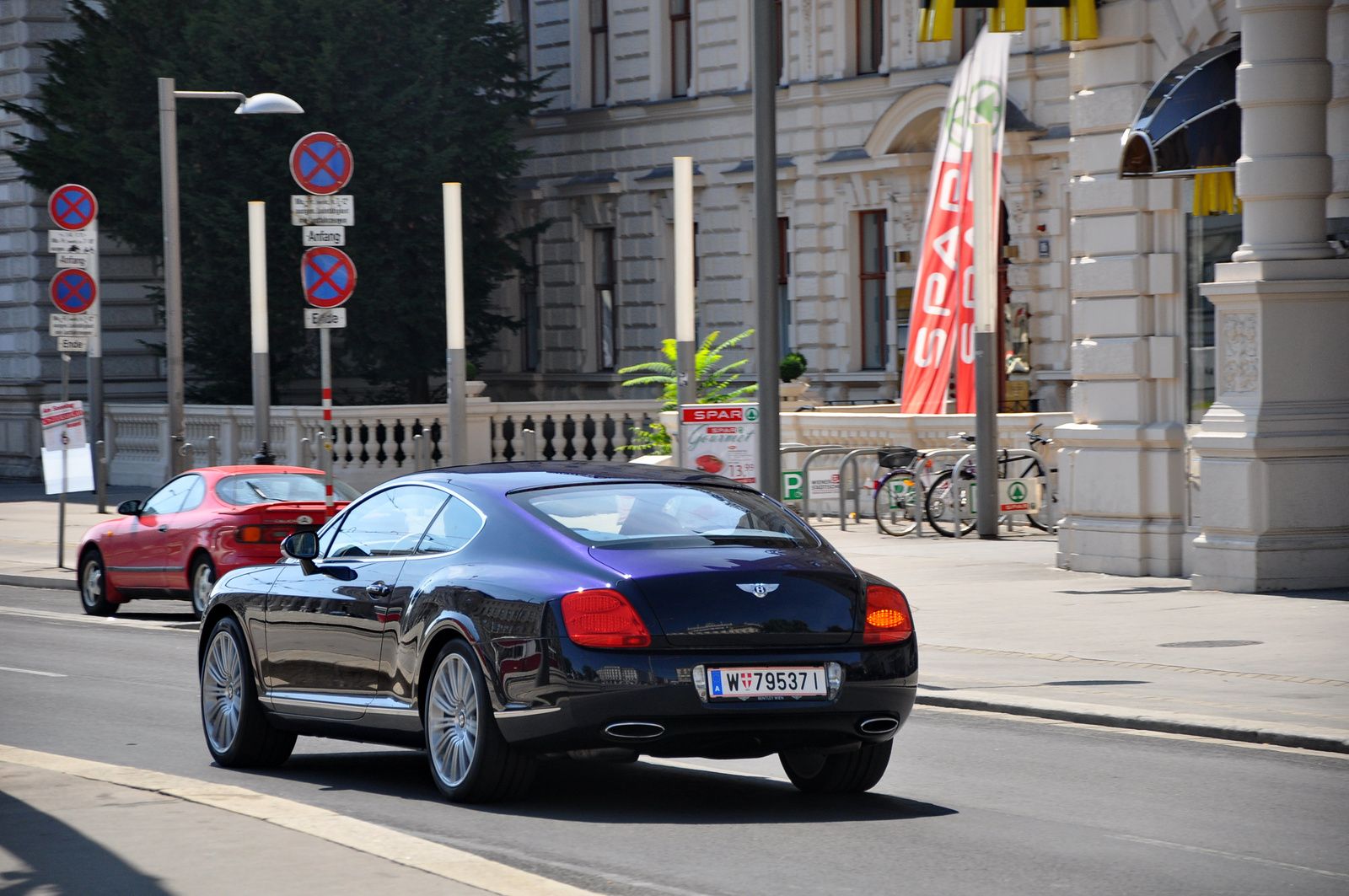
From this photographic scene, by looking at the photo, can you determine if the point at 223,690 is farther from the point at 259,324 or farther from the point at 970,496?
the point at 259,324

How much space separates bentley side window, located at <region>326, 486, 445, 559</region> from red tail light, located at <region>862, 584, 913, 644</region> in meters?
1.89

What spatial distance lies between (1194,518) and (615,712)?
11.2m

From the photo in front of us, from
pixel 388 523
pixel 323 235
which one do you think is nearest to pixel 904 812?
pixel 388 523

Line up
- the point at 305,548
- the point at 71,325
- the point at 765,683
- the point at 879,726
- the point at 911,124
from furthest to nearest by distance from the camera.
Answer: the point at 911,124, the point at 71,325, the point at 305,548, the point at 879,726, the point at 765,683

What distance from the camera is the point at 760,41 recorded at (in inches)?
539

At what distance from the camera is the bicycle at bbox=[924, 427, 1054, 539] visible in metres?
23.5

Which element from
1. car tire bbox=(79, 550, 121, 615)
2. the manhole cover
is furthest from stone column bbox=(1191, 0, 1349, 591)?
car tire bbox=(79, 550, 121, 615)

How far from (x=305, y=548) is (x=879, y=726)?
278 centimetres

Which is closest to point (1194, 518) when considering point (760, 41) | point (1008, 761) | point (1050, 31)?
point (760, 41)

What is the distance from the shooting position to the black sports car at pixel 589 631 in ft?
25.4

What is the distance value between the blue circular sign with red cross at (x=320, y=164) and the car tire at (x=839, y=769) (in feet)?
41.1

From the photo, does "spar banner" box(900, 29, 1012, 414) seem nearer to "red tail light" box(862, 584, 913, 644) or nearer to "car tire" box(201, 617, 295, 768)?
"car tire" box(201, 617, 295, 768)

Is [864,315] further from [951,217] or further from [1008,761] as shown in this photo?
[1008,761]

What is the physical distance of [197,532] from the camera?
58.2 feet
